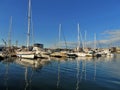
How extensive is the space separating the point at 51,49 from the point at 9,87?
270 feet

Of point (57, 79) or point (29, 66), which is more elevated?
point (29, 66)

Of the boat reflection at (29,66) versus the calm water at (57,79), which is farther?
the boat reflection at (29,66)

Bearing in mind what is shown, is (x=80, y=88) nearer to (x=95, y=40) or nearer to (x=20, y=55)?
(x=20, y=55)

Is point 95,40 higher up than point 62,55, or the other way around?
point 95,40

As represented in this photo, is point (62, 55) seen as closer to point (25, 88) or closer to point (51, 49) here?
point (51, 49)

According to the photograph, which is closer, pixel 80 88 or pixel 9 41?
pixel 80 88

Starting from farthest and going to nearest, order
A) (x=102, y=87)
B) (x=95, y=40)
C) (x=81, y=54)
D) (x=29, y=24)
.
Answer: (x=95, y=40)
(x=81, y=54)
(x=29, y=24)
(x=102, y=87)

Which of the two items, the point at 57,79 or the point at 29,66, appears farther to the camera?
the point at 29,66

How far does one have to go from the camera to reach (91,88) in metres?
21.9

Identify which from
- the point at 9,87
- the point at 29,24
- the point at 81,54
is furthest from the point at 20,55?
the point at 9,87

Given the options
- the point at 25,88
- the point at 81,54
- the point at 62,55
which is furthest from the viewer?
the point at 81,54

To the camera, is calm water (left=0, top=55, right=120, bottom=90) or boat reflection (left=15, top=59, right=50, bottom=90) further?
boat reflection (left=15, top=59, right=50, bottom=90)

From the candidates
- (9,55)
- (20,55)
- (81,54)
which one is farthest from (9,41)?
(81,54)

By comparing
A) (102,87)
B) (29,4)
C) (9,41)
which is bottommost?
(102,87)
